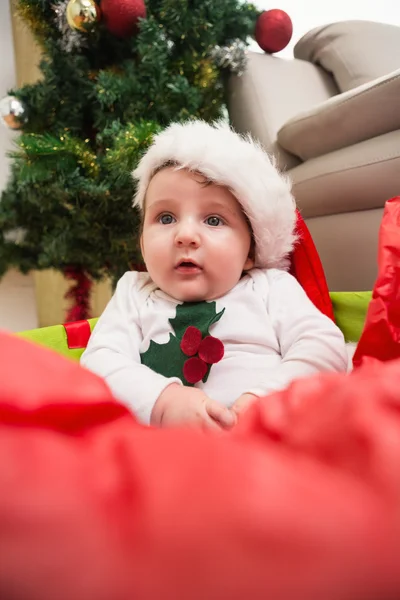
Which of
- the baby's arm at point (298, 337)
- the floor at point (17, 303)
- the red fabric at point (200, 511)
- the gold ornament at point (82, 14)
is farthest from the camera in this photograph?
the floor at point (17, 303)

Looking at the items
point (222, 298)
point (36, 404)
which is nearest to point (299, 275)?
point (222, 298)

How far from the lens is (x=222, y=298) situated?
738 mm

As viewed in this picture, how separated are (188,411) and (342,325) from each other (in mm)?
435

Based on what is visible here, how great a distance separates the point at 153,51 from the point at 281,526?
1.25 metres

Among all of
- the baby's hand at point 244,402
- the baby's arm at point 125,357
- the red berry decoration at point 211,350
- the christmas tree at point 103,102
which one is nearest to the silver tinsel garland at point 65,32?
the christmas tree at point 103,102

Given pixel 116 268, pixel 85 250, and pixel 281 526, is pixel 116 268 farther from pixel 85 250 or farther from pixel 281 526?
pixel 281 526

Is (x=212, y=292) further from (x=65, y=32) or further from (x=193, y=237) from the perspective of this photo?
(x=65, y=32)

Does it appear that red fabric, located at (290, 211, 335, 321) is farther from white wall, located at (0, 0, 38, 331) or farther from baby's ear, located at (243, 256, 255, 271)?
white wall, located at (0, 0, 38, 331)

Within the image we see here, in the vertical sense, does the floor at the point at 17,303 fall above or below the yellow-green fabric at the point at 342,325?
below

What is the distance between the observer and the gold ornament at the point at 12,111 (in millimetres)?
1242

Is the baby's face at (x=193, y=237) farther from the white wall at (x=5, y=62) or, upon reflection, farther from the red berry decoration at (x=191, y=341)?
the white wall at (x=5, y=62)

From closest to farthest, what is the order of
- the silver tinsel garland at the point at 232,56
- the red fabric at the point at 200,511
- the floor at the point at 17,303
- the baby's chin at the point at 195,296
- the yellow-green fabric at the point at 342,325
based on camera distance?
the red fabric at the point at 200,511, the baby's chin at the point at 195,296, the yellow-green fabric at the point at 342,325, the silver tinsel garland at the point at 232,56, the floor at the point at 17,303

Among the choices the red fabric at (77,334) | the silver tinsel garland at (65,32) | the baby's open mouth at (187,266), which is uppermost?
the silver tinsel garland at (65,32)

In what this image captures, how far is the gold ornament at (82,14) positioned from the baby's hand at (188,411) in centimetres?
106
